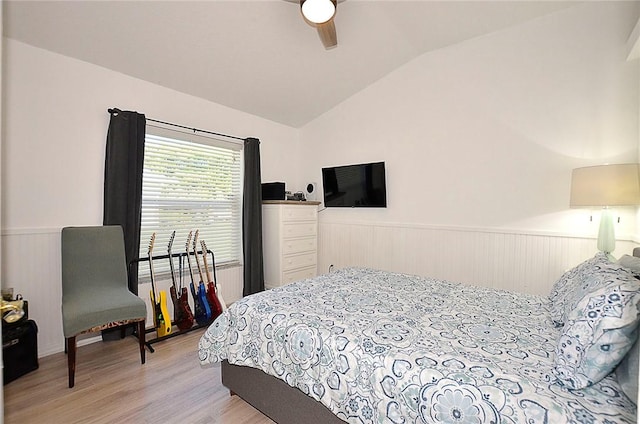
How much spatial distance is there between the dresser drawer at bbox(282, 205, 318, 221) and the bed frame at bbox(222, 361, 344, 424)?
2094 millimetres

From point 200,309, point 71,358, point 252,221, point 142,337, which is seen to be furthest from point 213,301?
point 71,358

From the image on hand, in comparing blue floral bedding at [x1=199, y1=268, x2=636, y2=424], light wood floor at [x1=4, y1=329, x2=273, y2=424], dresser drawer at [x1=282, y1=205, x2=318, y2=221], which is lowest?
light wood floor at [x1=4, y1=329, x2=273, y2=424]

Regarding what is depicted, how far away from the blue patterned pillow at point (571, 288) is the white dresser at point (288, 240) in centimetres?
272

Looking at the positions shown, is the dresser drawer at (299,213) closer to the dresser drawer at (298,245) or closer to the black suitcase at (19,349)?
the dresser drawer at (298,245)

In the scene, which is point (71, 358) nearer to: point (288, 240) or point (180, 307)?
point (180, 307)

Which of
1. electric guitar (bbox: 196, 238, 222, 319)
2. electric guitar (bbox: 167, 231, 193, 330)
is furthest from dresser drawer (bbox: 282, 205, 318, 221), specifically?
electric guitar (bbox: 167, 231, 193, 330)

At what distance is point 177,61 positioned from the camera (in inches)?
118

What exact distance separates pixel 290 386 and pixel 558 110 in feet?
9.90

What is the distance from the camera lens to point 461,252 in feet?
11.0

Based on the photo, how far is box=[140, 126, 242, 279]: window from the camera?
129 inches

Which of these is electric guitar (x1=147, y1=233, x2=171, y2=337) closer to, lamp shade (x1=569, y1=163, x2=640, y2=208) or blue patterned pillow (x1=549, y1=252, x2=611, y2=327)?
blue patterned pillow (x1=549, y1=252, x2=611, y2=327)

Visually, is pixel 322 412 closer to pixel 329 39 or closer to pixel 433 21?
pixel 329 39

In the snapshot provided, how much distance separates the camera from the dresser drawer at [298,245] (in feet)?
13.2

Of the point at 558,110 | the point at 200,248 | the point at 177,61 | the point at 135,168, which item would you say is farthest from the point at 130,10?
the point at 558,110
